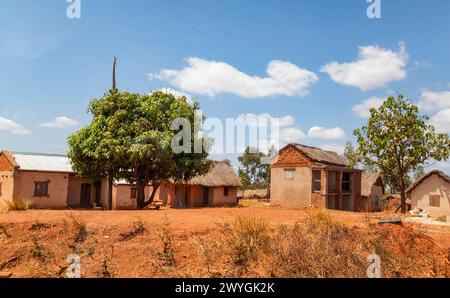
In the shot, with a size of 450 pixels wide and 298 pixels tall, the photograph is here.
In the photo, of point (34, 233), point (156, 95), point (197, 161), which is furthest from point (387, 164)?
point (34, 233)

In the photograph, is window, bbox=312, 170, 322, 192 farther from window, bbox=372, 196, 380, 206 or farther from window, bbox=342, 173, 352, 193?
window, bbox=372, 196, 380, 206

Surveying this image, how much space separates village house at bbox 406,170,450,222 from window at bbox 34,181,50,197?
25.3 metres

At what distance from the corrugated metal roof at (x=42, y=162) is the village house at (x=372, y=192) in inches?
1168

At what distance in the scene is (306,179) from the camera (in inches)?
1216

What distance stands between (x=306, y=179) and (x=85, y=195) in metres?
16.7

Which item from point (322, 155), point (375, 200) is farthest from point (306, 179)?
point (375, 200)

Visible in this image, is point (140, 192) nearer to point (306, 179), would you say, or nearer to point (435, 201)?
point (306, 179)

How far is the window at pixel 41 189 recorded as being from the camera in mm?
25859

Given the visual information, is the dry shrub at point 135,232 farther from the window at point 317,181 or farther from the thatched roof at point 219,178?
the window at point 317,181

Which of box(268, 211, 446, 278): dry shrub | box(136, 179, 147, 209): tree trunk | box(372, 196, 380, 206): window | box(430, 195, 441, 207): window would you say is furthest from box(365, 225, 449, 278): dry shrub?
box(372, 196, 380, 206): window

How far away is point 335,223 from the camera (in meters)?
11.8

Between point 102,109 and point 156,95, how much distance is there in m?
2.88

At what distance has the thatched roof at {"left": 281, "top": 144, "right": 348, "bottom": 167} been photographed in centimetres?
3129
